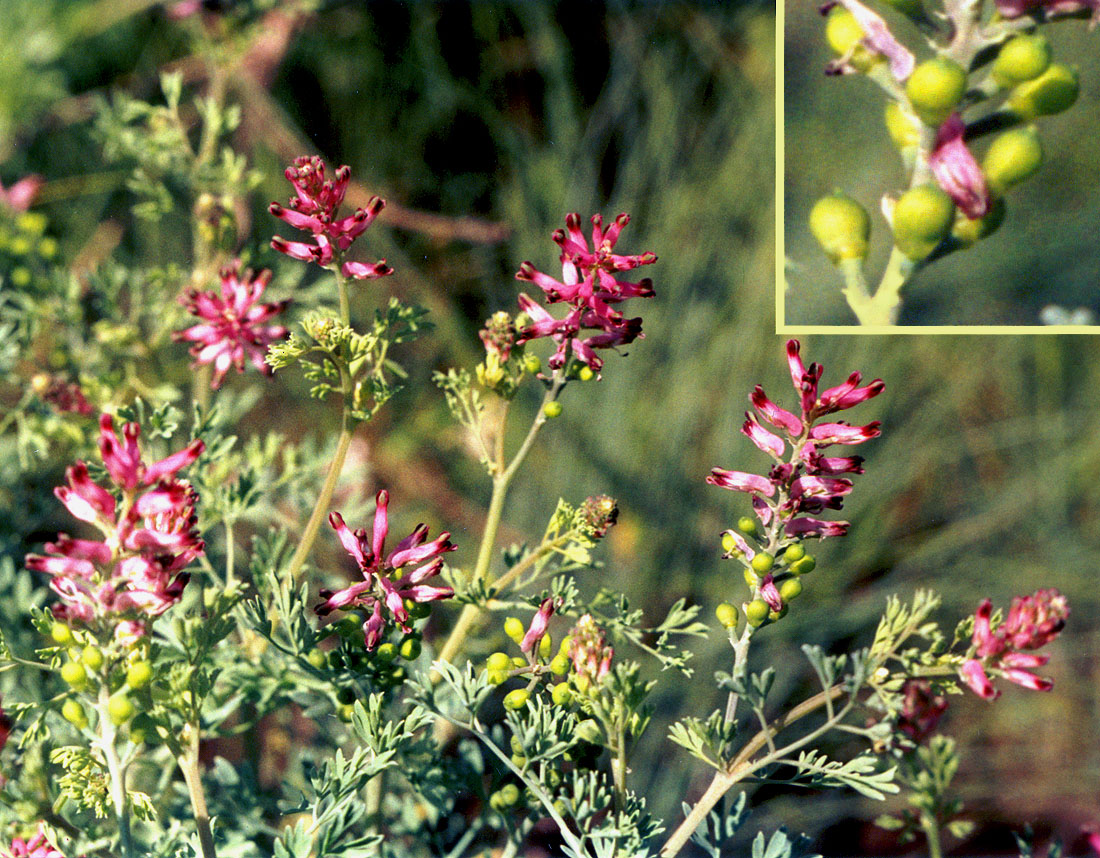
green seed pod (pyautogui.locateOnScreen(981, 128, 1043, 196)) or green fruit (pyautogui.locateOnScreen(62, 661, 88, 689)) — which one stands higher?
green seed pod (pyautogui.locateOnScreen(981, 128, 1043, 196))

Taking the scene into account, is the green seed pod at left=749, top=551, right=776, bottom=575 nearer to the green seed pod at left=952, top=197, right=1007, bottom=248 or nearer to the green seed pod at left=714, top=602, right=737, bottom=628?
the green seed pod at left=714, top=602, right=737, bottom=628

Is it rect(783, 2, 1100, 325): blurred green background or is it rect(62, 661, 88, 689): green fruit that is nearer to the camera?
rect(62, 661, 88, 689): green fruit

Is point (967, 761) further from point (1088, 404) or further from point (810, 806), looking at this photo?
point (1088, 404)

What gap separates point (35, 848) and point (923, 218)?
88 centimetres

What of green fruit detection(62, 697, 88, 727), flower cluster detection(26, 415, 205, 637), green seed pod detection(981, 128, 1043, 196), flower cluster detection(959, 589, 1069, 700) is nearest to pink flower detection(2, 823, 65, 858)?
green fruit detection(62, 697, 88, 727)

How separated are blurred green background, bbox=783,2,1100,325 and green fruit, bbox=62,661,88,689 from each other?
1.42m

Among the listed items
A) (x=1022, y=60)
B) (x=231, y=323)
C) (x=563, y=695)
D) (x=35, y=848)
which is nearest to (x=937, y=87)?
(x=1022, y=60)

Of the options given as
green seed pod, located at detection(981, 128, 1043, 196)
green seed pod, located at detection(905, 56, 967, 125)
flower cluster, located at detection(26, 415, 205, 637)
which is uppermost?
green seed pod, located at detection(905, 56, 967, 125)

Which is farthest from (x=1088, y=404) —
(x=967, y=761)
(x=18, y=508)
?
(x=18, y=508)

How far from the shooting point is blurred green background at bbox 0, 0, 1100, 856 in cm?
185

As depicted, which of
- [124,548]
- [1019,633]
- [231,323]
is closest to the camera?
[124,548]

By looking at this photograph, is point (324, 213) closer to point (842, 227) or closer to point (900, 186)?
point (842, 227)

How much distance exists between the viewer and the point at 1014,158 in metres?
0.85

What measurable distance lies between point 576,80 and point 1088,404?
1.27 metres
